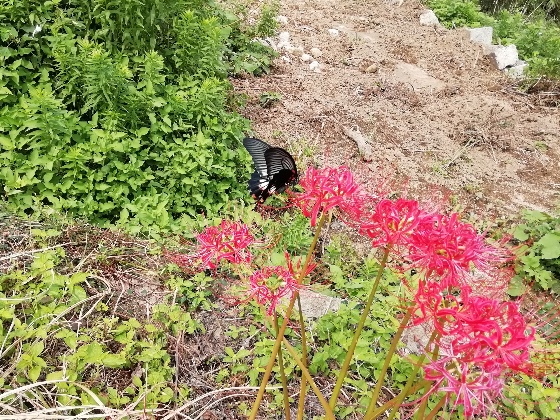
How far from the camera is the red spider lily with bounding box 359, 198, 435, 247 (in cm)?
126

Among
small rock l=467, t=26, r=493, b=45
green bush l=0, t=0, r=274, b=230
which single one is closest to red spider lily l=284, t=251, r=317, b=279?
green bush l=0, t=0, r=274, b=230

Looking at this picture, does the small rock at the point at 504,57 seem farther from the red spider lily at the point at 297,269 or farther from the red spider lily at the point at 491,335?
the red spider lily at the point at 491,335

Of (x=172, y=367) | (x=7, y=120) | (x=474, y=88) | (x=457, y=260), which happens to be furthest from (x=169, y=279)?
(x=474, y=88)

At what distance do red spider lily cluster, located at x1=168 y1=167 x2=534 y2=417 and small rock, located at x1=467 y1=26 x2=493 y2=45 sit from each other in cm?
752

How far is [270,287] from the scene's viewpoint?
1.52m

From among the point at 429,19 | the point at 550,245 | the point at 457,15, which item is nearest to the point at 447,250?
the point at 550,245

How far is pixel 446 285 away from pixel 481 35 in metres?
7.97

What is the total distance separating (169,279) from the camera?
9.98ft

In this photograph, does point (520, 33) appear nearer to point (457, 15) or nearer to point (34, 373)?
point (457, 15)

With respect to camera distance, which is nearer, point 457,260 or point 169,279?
point 457,260

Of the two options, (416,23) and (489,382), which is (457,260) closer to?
(489,382)

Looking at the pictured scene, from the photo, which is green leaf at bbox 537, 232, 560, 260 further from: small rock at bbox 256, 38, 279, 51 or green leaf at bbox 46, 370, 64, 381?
small rock at bbox 256, 38, 279, 51

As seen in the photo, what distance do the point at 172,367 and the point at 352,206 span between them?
5.21ft

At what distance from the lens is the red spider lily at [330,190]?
1.37 meters
